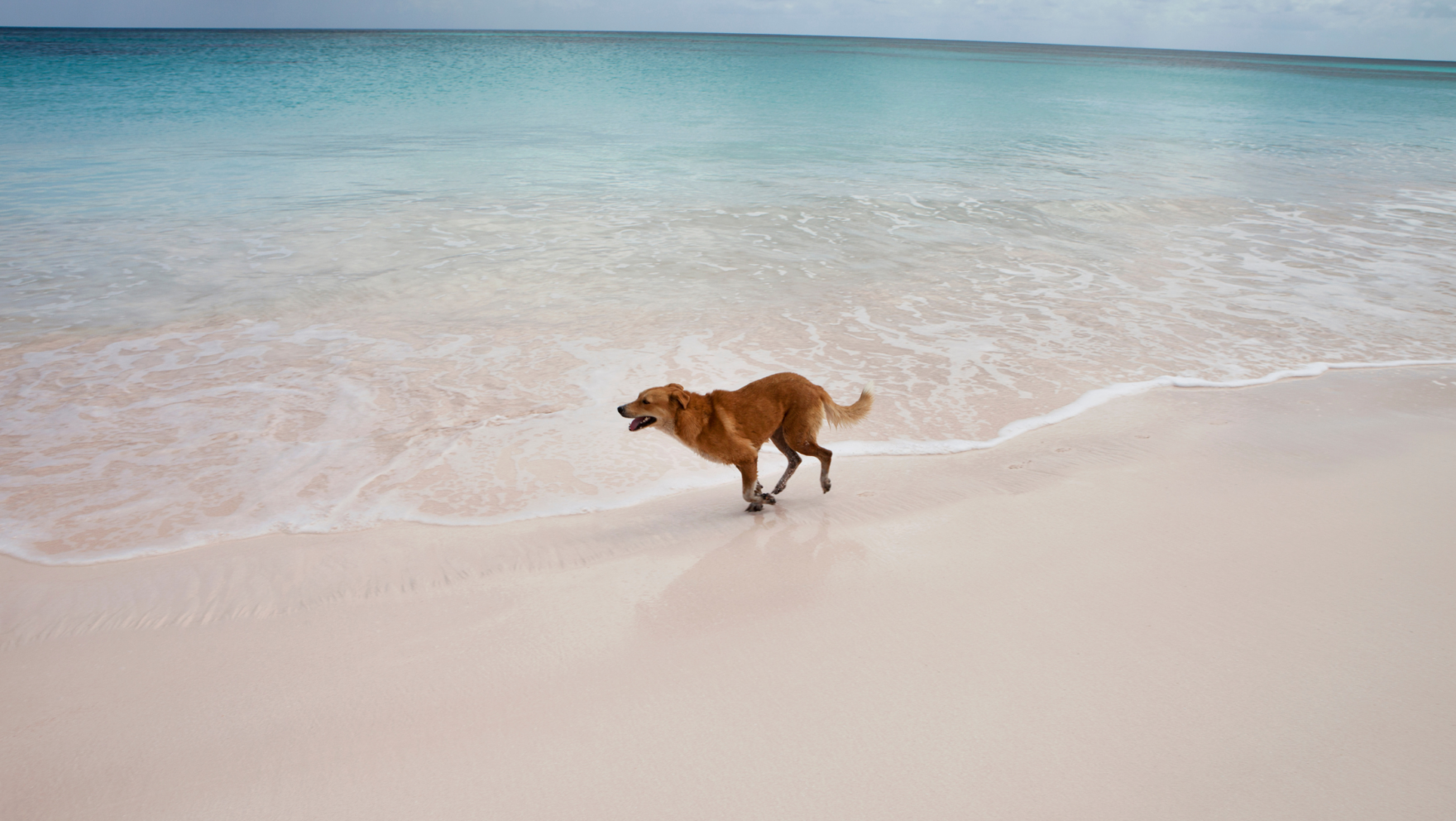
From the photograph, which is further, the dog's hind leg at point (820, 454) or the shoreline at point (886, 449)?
the dog's hind leg at point (820, 454)

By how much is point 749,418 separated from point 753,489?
0.42 meters

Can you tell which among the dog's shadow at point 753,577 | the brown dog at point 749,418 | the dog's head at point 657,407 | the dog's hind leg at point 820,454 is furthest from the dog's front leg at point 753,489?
the dog's head at point 657,407

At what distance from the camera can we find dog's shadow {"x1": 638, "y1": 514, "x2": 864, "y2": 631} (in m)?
3.77

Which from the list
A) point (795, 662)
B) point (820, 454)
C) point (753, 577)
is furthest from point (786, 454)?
point (795, 662)

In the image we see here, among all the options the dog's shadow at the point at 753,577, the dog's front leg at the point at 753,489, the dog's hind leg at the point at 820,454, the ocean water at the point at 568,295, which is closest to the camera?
the dog's shadow at the point at 753,577

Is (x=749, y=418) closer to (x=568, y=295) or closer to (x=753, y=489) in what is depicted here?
(x=753, y=489)

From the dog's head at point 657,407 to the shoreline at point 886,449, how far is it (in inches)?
29.7

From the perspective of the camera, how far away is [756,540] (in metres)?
4.52

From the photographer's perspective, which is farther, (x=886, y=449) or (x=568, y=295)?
(x=568, y=295)

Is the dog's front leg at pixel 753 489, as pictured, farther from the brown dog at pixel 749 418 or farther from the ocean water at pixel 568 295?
the ocean water at pixel 568 295

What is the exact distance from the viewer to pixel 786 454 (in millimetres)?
5062

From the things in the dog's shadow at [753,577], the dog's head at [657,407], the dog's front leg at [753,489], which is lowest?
the dog's shadow at [753,577]

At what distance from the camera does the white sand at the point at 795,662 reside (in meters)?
2.73

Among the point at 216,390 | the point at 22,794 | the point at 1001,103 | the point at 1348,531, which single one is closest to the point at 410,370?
the point at 216,390
